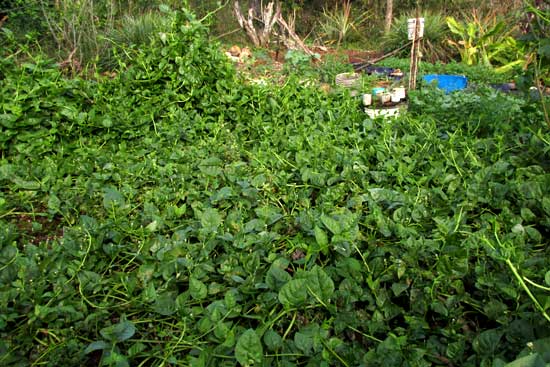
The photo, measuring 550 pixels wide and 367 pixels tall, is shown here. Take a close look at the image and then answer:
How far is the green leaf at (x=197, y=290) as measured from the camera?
155 cm

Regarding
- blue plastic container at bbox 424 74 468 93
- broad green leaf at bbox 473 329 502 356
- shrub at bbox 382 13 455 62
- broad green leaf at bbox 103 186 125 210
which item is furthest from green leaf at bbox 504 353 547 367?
shrub at bbox 382 13 455 62

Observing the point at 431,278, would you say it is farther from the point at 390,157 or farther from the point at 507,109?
the point at 507,109

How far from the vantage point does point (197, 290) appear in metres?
1.56

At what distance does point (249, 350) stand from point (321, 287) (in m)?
0.32

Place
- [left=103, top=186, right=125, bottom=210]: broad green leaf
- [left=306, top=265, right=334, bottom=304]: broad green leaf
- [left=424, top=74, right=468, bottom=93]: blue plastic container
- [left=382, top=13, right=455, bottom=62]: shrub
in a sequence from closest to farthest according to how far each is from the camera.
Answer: [left=306, top=265, right=334, bottom=304]: broad green leaf, [left=103, top=186, right=125, bottom=210]: broad green leaf, [left=424, top=74, right=468, bottom=93]: blue plastic container, [left=382, top=13, right=455, bottom=62]: shrub

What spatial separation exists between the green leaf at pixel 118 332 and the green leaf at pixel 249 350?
36 cm

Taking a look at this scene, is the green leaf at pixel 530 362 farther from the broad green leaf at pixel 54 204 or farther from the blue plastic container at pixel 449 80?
the blue plastic container at pixel 449 80

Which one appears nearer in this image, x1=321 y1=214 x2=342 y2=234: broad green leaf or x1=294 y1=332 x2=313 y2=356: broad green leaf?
x1=294 y1=332 x2=313 y2=356: broad green leaf

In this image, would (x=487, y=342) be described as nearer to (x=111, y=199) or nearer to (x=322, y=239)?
(x=322, y=239)

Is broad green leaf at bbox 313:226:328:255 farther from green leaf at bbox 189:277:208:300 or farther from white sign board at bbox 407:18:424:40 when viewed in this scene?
white sign board at bbox 407:18:424:40

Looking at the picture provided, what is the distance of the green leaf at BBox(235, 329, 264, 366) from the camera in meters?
1.28

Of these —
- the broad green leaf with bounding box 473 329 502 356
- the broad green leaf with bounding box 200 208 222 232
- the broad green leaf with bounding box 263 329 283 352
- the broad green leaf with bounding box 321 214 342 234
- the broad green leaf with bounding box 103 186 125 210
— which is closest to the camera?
the broad green leaf with bounding box 473 329 502 356

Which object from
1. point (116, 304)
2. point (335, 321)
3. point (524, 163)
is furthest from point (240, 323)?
point (524, 163)

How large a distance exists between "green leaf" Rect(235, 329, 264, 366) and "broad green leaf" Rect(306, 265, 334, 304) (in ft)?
0.88
